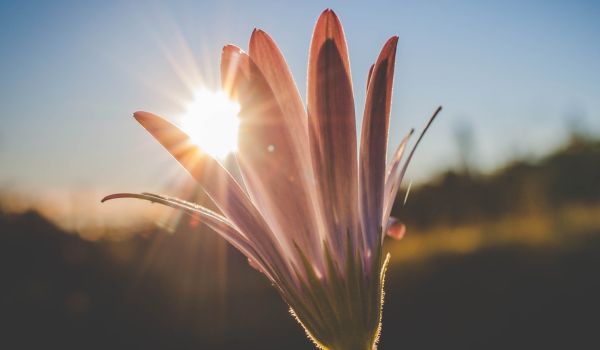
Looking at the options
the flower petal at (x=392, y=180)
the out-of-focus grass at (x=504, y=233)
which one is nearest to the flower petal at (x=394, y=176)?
the flower petal at (x=392, y=180)

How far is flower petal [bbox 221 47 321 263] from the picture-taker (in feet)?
1.62

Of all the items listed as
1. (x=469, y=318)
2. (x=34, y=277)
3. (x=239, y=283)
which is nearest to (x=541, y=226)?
(x=469, y=318)

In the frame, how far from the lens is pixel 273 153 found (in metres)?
0.50

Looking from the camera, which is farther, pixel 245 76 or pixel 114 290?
pixel 114 290

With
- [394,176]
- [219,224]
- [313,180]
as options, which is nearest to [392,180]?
[394,176]

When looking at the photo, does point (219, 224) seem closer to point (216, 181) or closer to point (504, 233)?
point (216, 181)

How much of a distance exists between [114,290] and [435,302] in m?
4.63

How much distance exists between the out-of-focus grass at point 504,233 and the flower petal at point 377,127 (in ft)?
26.9

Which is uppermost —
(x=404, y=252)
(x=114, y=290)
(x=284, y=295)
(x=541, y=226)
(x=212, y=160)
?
(x=541, y=226)

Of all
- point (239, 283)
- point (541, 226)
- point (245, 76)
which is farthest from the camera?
point (541, 226)

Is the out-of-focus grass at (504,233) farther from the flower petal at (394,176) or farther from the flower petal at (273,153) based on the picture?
the flower petal at (273,153)

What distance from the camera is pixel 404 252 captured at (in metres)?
8.84

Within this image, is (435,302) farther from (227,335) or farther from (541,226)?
(541,226)

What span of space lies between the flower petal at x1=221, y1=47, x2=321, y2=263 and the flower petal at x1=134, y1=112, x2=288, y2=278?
2 cm
